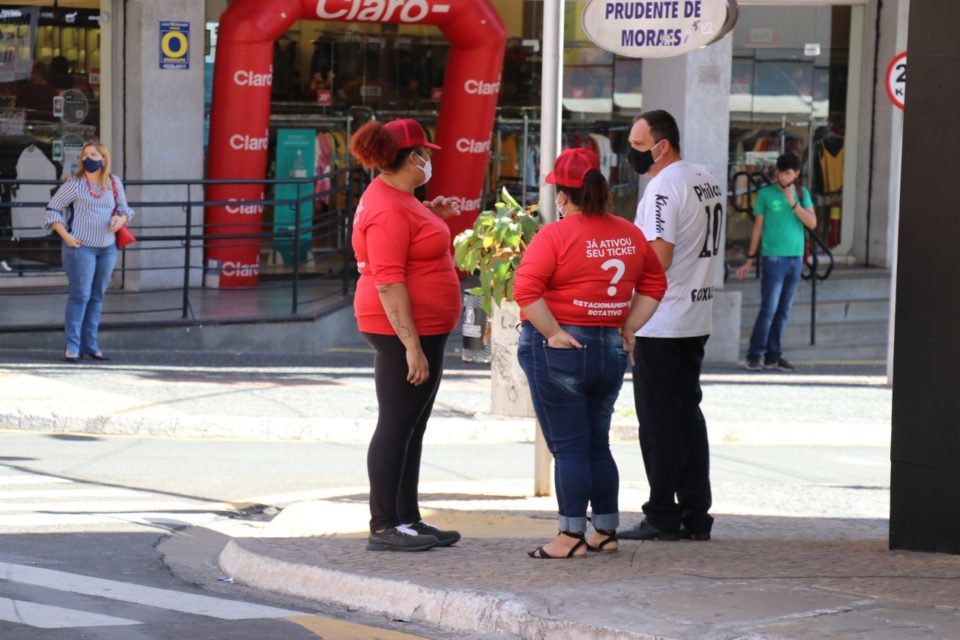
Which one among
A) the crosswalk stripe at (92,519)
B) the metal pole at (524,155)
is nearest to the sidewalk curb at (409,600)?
the crosswalk stripe at (92,519)

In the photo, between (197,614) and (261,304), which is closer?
(197,614)

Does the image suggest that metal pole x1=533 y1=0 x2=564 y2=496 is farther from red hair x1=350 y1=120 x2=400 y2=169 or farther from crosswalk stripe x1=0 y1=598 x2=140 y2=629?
crosswalk stripe x1=0 y1=598 x2=140 y2=629

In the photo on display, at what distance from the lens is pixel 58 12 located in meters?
17.7

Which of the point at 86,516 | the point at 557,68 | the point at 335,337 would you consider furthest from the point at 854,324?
the point at 86,516

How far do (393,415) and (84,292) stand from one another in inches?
291

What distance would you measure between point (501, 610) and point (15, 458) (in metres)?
5.20

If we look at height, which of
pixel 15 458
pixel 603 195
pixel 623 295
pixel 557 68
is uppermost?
pixel 557 68

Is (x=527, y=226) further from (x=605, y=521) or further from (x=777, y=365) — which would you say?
(x=777, y=365)

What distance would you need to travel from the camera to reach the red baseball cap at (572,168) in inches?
266

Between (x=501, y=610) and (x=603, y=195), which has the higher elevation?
(x=603, y=195)

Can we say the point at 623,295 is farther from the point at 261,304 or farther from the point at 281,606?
the point at 261,304

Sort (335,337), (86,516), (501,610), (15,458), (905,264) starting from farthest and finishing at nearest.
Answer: (335,337) → (15,458) → (86,516) → (905,264) → (501,610)

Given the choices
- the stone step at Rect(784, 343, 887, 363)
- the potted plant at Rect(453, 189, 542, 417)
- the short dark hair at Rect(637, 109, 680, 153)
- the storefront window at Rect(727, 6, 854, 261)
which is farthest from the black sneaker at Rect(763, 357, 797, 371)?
the short dark hair at Rect(637, 109, 680, 153)

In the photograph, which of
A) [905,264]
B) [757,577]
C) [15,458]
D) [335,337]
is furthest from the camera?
[335,337]
